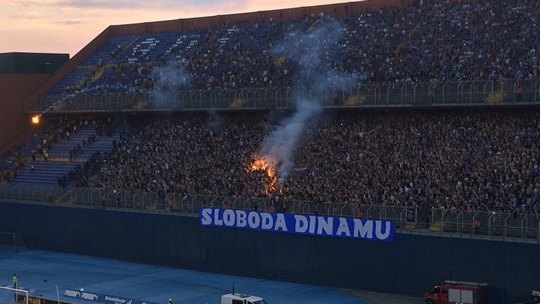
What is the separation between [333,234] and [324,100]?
39.3 ft

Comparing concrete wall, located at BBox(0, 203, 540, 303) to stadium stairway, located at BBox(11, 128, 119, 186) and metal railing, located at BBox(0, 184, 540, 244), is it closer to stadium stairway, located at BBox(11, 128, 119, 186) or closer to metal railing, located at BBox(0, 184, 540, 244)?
metal railing, located at BBox(0, 184, 540, 244)

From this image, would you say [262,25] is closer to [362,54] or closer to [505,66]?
[362,54]

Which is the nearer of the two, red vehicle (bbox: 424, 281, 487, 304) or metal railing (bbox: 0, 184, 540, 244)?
red vehicle (bbox: 424, 281, 487, 304)

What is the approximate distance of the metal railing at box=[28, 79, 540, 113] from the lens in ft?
168

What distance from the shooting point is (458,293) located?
43.8m

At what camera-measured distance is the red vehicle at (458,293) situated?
43594 millimetres

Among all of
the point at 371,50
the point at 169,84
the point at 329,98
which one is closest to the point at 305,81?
the point at 329,98

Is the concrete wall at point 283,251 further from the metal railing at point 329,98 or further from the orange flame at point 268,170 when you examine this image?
the metal railing at point 329,98

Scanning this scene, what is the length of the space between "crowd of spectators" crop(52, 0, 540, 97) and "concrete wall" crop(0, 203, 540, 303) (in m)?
12.4

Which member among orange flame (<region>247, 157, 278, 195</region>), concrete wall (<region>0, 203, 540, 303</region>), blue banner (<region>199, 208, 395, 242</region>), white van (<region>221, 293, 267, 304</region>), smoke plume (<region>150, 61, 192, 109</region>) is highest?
smoke plume (<region>150, 61, 192, 109</region>)

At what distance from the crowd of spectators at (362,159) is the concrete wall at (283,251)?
91.9 inches

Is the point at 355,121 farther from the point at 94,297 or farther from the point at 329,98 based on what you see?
the point at 94,297

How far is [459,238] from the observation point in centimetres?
4544

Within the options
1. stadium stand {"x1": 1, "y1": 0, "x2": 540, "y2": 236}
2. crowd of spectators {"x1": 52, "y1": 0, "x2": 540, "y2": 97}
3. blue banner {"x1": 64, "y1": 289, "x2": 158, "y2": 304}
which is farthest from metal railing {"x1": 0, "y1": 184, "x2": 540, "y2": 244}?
crowd of spectators {"x1": 52, "y1": 0, "x2": 540, "y2": 97}
